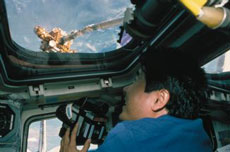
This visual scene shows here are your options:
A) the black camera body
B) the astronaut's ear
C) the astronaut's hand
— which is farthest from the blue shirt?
the black camera body

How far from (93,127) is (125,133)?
117cm

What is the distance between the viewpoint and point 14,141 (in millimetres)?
2445

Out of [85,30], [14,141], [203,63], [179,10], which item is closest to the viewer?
[179,10]

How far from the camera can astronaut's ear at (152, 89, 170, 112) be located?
1116 millimetres

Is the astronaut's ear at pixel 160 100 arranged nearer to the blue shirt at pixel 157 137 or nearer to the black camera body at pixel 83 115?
the blue shirt at pixel 157 137

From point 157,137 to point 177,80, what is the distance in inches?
16.2

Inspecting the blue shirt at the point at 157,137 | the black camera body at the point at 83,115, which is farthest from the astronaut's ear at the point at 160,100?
the black camera body at the point at 83,115

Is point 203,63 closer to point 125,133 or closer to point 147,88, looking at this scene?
point 147,88

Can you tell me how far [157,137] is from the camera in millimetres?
860

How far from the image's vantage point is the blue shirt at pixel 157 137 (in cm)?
83

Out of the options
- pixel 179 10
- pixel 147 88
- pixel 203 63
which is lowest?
pixel 147 88

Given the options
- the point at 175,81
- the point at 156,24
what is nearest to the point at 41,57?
the point at 156,24

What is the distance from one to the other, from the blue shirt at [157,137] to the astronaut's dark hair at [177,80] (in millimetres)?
176

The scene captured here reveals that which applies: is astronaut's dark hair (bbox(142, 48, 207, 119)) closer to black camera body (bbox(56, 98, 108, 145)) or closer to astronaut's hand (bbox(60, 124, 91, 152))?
astronaut's hand (bbox(60, 124, 91, 152))
